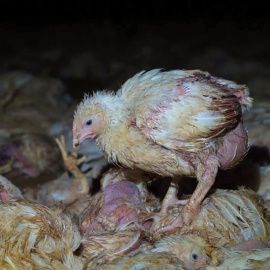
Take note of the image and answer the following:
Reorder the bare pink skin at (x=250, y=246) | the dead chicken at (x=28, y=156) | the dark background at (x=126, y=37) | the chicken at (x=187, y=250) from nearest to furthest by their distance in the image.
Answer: the chicken at (x=187, y=250), the bare pink skin at (x=250, y=246), the dead chicken at (x=28, y=156), the dark background at (x=126, y=37)

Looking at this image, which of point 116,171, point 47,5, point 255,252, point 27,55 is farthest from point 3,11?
point 255,252

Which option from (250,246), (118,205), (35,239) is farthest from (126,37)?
(35,239)

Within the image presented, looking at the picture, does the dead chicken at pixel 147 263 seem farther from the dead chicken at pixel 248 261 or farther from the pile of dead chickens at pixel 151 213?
the dead chicken at pixel 248 261

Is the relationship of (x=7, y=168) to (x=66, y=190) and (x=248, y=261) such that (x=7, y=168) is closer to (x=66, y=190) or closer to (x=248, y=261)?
(x=66, y=190)

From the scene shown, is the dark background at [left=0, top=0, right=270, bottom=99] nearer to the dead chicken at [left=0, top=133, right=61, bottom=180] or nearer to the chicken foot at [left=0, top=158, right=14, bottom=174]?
the dead chicken at [left=0, top=133, right=61, bottom=180]

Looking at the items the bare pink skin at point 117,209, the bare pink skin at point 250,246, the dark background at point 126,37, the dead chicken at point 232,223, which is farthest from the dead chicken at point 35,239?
the dark background at point 126,37
